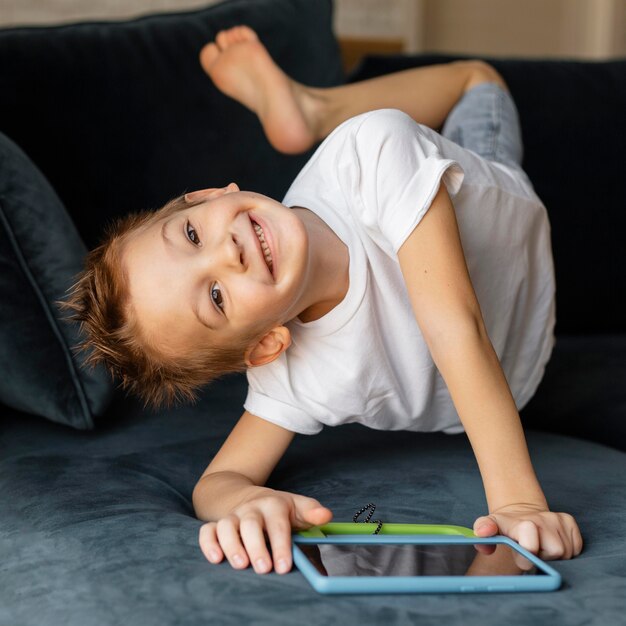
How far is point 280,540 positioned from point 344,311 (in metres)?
0.40

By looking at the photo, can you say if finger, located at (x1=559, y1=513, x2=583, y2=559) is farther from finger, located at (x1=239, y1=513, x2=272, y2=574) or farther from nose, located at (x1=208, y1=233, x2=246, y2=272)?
nose, located at (x1=208, y1=233, x2=246, y2=272)

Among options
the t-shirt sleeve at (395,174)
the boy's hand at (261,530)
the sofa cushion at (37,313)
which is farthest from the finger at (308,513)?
the sofa cushion at (37,313)

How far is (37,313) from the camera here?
4.15 feet

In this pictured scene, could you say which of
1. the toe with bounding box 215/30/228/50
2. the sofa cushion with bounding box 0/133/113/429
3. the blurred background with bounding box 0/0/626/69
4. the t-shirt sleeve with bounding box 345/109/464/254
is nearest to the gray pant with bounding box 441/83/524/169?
the t-shirt sleeve with bounding box 345/109/464/254

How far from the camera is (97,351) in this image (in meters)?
1.18

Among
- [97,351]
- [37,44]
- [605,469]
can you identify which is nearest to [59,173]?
[37,44]

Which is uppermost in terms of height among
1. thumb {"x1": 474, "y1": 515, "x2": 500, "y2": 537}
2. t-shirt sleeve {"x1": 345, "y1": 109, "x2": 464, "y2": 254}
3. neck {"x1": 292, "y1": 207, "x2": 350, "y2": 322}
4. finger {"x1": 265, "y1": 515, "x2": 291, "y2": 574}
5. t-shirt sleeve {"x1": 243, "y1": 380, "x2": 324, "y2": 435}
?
t-shirt sleeve {"x1": 345, "y1": 109, "x2": 464, "y2": 254}

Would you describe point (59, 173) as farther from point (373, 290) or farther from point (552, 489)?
point (552, 489)

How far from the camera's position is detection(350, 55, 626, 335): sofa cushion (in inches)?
68.8

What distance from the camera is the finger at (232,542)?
0.80 metres

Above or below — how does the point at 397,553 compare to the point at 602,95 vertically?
below

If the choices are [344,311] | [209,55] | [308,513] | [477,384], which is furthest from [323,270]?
[209,55]

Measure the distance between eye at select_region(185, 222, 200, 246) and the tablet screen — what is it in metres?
0.41

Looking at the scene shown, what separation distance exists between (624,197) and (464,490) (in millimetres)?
939
